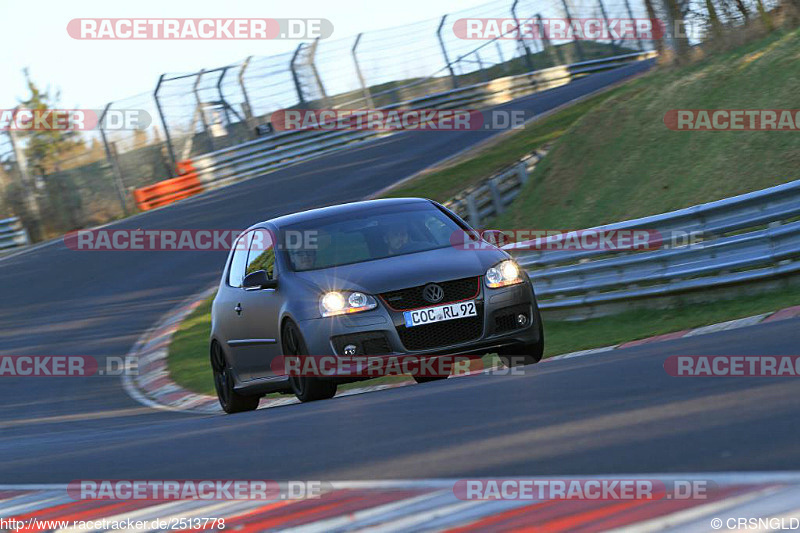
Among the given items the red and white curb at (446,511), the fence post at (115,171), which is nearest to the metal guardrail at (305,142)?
the fence post at (115,171)

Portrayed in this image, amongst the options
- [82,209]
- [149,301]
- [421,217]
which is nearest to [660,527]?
[421,217]

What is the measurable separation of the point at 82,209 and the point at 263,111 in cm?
544

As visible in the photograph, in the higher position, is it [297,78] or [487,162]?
[297,78]

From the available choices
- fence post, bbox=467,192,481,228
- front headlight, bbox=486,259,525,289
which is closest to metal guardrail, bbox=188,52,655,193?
fence post, bbox=467,192,481,228

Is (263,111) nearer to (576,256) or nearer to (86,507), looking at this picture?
(576,256)

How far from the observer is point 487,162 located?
2473 cm

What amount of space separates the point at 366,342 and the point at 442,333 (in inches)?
21.5

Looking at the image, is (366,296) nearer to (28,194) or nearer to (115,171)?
(28,194)


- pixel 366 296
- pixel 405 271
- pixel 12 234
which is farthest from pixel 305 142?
pixel 366 296

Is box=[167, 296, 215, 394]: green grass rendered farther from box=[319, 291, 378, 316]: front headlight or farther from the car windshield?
box=[319, 291, 378, 316]: front headlight

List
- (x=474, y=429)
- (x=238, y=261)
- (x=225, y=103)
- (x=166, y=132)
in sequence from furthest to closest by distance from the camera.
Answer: (x=225, y=103), (x=166, y=132), (x=238, y=261), (x=474, y=429)

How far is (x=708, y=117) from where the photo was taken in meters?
17.3

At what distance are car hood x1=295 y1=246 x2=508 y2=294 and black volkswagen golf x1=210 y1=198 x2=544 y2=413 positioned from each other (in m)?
0.01

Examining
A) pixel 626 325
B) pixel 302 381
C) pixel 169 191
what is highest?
pixel 169 191
